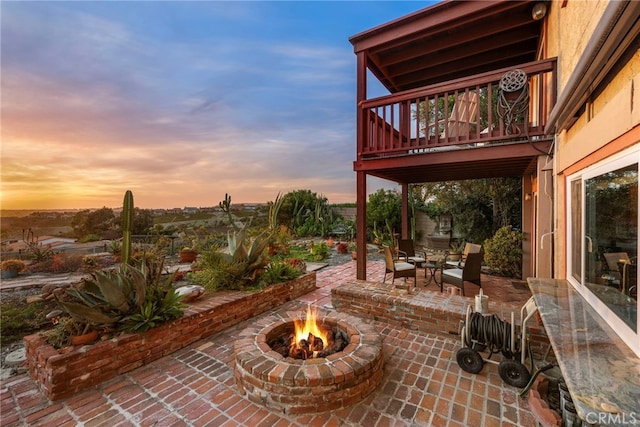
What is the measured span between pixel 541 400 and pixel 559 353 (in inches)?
38.4

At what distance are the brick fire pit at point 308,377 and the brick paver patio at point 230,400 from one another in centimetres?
7

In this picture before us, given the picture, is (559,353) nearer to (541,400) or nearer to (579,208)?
(541,400)

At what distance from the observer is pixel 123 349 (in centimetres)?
258

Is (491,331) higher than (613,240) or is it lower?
lower

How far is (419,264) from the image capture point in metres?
5.64

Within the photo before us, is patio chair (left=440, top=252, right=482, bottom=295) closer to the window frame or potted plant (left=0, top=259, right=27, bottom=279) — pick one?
the window frame

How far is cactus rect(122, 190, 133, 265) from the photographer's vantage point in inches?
131

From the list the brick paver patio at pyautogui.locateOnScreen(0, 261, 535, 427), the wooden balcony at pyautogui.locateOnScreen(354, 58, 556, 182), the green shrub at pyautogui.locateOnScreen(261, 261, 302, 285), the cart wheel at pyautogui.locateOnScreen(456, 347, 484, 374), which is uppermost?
the wooden balcony at pyautogui.locateOnScreen(354, 58, 556, 182)

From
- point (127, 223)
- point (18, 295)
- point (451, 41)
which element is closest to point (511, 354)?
point (127, 223)

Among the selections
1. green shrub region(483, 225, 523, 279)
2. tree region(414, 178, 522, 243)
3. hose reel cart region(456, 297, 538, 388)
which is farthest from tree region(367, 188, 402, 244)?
hose reel cart region(456, 297, 538, 388)

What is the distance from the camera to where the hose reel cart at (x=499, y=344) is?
7.39 ft

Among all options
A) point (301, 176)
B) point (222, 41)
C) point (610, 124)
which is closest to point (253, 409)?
point (610, 124)

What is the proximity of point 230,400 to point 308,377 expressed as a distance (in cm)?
77

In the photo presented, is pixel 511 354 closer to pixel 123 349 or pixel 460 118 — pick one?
pixel 123 349
